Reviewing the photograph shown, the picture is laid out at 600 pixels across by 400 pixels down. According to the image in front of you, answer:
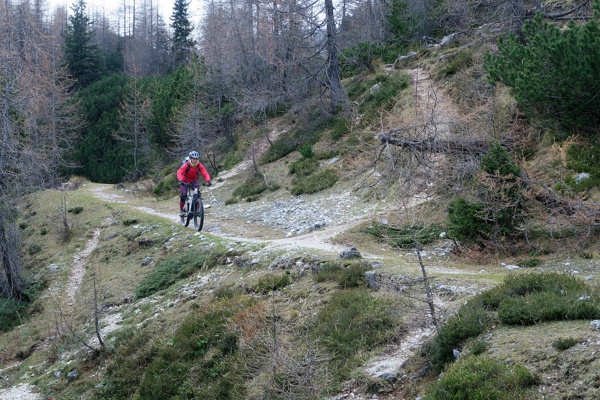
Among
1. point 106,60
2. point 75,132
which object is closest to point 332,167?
point 75,132

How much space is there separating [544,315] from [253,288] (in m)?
6.53

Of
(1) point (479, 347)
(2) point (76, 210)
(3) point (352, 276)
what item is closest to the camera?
(1) point (479, 347)

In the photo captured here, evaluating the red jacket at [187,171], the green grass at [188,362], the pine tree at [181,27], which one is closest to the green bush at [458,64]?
the red jacket at [187,171]

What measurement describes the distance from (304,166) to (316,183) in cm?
268

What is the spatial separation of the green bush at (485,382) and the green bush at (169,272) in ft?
32.1

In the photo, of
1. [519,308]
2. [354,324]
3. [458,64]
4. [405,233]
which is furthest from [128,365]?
[458,64]

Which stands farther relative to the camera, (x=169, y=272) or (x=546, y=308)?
(x=169, y=272)

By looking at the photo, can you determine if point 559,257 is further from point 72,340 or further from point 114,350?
point 72,340

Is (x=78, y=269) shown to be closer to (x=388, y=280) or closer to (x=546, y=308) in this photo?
(x=388, y=280)

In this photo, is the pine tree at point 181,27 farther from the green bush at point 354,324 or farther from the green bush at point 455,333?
the green bush at point 455,333

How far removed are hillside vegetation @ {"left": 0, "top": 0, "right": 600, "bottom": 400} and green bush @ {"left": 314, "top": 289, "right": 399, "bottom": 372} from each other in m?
0.04

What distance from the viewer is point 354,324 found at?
28.5 ft

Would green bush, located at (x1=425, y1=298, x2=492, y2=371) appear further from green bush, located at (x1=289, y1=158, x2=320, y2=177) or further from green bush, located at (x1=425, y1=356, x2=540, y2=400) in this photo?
green bush, located at (x1=289, y1=158, x2=320, y2=177)

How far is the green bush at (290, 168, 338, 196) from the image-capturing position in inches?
848
